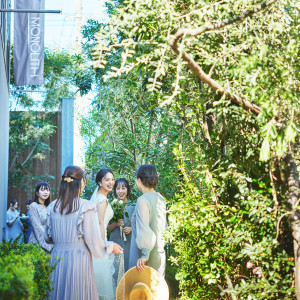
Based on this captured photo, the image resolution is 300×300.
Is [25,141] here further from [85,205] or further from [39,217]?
[85,205]

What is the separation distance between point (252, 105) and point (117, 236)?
11.8 feet

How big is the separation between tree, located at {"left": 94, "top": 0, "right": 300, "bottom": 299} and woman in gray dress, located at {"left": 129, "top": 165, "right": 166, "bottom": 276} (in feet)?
3.55

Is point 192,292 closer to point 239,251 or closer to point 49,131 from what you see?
point 239,251

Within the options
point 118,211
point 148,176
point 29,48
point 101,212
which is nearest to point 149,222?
point 148,176

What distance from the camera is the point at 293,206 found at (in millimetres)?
3572

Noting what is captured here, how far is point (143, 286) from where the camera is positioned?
5.23 meters

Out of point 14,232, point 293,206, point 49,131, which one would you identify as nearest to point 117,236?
point 293,206

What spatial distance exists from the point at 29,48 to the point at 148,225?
7.20 metres

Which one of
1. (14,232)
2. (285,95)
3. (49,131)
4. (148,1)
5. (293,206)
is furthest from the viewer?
(49,131)

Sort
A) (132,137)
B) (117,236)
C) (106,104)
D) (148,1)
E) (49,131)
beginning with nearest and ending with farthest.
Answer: (148,1) → (117,236) → (132,137) → (106,104) → (49,131)

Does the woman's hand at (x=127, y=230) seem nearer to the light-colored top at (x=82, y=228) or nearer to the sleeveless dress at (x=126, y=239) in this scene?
the sleeveless dress at (x=126, y=239)

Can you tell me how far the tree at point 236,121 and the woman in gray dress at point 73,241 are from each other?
850mm

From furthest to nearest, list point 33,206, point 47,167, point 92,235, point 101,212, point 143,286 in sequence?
point 47,167 < point 33,206 < point 101,212 < point 143,286 < point 92,235

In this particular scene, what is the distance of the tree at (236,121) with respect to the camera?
3205 mm
